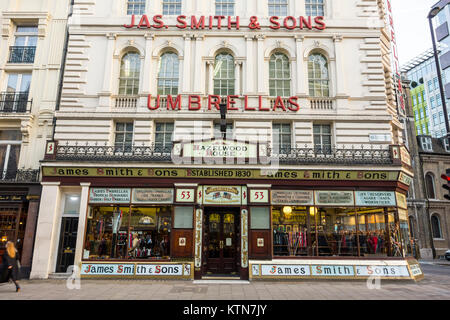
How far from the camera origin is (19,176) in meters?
16.5

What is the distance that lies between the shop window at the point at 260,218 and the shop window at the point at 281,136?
138 inches

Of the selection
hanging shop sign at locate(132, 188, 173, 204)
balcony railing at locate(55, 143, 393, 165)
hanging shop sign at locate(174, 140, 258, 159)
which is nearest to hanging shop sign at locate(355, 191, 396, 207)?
balcony railing at locate(55, 143, 393, 165)

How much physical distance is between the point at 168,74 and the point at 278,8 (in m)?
8.18

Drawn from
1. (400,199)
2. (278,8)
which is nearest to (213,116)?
(278,8)

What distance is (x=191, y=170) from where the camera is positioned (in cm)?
1520

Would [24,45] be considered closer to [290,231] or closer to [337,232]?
[290,231]

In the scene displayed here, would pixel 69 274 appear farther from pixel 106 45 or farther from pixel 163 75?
pixel 106 45

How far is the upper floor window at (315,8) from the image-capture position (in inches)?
750

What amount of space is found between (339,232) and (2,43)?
22.5m

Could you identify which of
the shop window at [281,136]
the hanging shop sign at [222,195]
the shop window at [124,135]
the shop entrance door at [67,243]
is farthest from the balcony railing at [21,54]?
the shop window at [281,136]

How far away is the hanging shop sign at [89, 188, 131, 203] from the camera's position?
15320 mm

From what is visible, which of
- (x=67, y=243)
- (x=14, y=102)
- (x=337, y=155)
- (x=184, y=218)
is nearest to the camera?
(x=184, y=218)

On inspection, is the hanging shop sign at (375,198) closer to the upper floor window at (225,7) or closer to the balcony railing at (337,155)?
the balcony railing at (337,155)

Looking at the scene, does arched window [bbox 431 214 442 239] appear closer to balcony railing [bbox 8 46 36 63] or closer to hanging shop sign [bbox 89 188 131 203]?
hanging shop sign [bbox 89 188 131 203]
